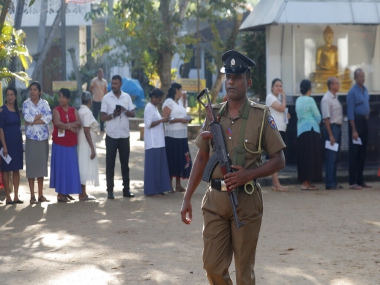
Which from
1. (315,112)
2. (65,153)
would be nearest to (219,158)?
(65,153)

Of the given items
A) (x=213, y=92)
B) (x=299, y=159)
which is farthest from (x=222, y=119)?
(x=213, y=92)

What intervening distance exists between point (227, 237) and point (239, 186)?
0.35 m

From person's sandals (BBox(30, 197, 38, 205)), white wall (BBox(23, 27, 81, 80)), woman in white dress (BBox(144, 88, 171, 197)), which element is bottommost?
person's sandals (BBox(30, 197, 38, 205))

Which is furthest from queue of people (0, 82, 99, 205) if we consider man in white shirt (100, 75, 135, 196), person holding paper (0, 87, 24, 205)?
man in white shirt (100, 75, 135, 196)

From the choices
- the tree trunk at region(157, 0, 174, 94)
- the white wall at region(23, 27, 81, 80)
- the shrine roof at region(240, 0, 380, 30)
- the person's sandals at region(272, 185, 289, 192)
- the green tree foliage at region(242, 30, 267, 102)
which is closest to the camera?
the person's sandals at region(272, 185, 289, 192)

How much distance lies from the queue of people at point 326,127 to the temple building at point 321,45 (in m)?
1.39

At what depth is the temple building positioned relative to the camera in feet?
43.9

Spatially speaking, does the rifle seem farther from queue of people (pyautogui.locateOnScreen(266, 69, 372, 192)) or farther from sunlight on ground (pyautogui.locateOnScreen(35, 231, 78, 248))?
queue of people (pyautogui.locateOnScreen(266, 69, 372, 192))

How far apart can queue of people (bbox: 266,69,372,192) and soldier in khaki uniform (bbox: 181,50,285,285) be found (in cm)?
699

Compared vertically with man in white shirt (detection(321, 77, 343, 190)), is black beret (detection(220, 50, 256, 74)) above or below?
above

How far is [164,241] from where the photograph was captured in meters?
8.28

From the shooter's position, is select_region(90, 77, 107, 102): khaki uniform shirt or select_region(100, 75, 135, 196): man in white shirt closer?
select_region(100, 75, 135, 196): man in white shirt

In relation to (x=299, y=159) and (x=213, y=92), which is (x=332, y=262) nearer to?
(x=299, y=159)

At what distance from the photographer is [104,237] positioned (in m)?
8.52
